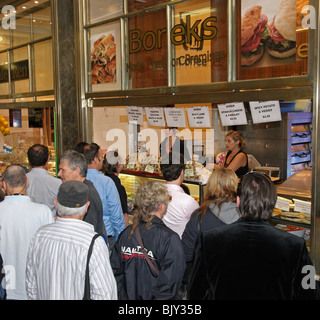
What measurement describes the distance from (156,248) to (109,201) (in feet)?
5.36

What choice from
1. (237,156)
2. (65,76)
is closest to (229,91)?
(237,156)

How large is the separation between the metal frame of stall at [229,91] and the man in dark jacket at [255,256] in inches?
59.5

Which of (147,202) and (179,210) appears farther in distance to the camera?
(179,210)

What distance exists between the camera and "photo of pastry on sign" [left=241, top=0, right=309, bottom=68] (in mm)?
4066

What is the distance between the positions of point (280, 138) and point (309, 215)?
15.3 ft

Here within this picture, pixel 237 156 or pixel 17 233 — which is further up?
pixel 237 156

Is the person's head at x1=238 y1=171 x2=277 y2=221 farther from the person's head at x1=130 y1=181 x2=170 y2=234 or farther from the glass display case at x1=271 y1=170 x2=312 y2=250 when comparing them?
the glass display case at x1=271 y1=170 x2=312 y2=250

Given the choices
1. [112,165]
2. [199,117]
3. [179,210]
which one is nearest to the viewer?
[179,210]

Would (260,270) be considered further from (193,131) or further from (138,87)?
(193,131)

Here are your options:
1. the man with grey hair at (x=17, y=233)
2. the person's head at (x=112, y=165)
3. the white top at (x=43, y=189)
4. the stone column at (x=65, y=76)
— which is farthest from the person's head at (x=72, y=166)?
the stone column at (x=65, y=76)

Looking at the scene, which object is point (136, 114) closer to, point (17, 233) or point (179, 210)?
Answer: point (179, 210)

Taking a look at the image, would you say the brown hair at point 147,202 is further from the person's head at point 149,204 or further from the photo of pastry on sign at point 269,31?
the photo of pastry on sign at point 269,31

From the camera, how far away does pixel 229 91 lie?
14.9ft

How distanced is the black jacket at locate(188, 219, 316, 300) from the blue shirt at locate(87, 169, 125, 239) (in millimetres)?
2052
